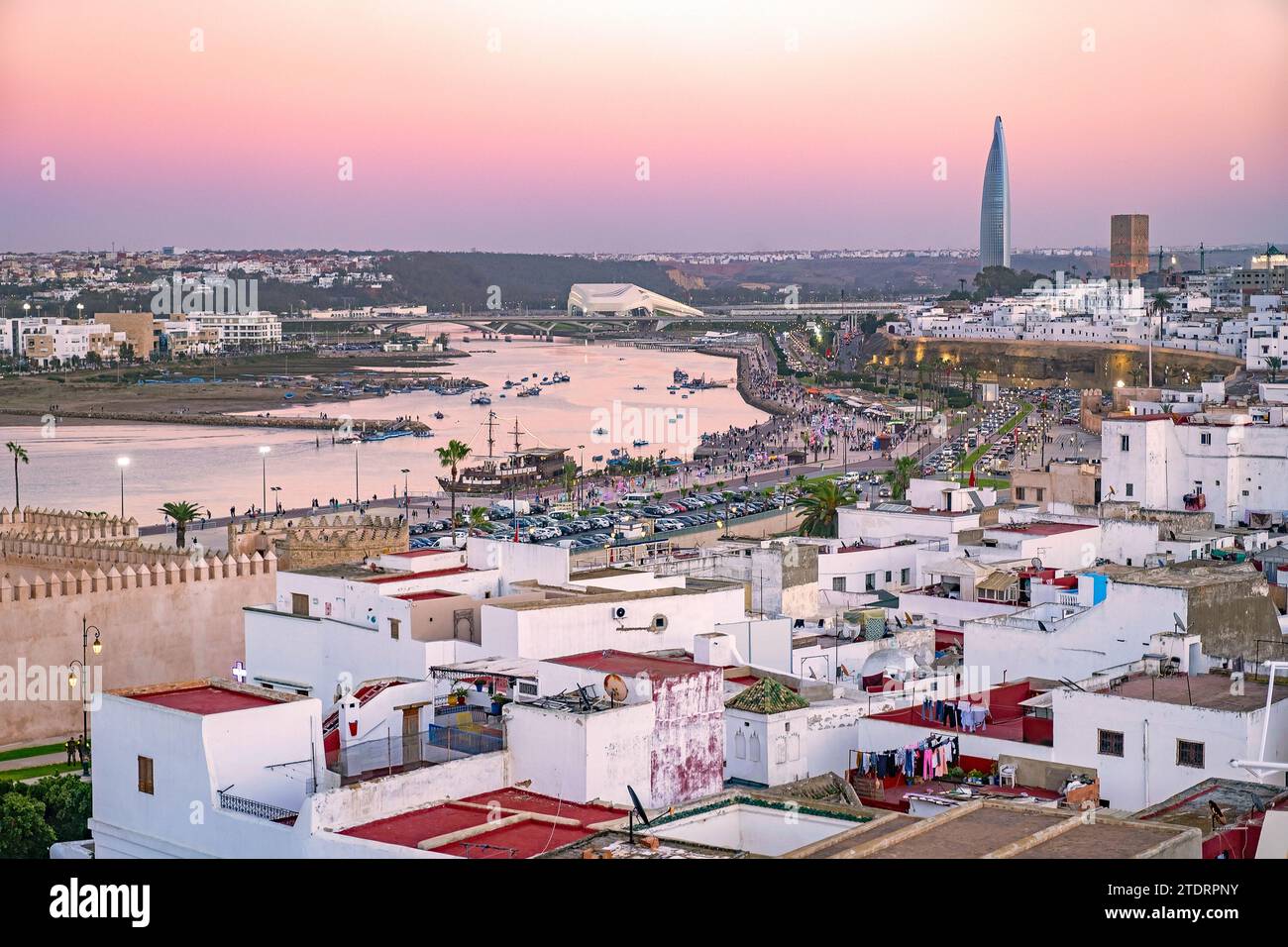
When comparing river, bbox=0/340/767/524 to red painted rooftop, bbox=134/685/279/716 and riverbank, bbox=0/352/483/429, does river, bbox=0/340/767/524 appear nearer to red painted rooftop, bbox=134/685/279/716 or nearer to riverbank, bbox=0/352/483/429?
riverbank, bbox=0/352/483/429

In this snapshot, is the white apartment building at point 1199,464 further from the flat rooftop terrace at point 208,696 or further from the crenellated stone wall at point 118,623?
the flat rooftop terrace at point 208,696

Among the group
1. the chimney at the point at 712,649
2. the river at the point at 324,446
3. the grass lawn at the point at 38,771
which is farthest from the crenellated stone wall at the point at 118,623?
the river at the point at 324,446

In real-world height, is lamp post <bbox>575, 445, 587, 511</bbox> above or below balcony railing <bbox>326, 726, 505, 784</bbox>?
below

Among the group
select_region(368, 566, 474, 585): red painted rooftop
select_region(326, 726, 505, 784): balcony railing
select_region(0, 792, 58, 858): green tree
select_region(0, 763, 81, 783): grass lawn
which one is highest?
select_region(368, 566, 474, 585): red painted rooftop

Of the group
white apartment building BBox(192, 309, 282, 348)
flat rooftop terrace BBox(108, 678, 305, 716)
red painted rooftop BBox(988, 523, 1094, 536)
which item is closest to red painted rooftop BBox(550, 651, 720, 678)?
flat rooftop terrace BBox(108, 678, 305, 716)

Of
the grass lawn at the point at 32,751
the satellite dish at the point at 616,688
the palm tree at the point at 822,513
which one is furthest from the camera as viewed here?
the palm tree at the point at 822,513

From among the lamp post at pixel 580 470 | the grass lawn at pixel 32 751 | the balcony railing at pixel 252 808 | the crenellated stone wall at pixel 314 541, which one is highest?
the balcony railing at pixel 252 808
